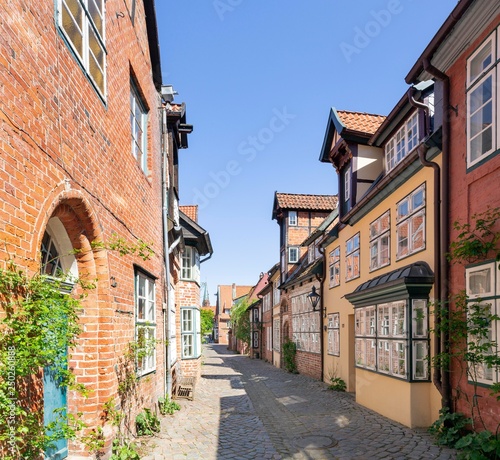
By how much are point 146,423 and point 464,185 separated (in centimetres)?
671

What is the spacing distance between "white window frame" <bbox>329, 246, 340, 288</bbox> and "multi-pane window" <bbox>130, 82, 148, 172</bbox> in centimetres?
862

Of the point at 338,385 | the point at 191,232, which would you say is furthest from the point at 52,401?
the point at 191,232

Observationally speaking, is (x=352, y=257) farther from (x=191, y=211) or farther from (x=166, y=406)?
(x=191, y=211)

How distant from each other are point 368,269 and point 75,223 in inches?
352

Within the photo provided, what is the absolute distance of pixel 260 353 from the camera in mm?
33844

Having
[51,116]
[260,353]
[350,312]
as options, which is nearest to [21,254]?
[51,116]

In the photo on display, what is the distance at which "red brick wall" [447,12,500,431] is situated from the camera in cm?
628

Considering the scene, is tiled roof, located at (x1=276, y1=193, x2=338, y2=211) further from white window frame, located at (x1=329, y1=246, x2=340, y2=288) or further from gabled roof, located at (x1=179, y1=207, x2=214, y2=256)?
gabled roof, located at (x1=179, y1=207, x2=214, y2=256)

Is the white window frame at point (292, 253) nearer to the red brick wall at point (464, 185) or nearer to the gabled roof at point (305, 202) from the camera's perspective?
the gabled roof at point (305, 202)

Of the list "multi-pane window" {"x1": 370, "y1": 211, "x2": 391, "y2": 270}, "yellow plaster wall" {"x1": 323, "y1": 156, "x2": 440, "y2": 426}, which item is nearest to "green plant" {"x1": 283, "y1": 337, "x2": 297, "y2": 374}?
"yellow plaster wall" {"x1": 323, "y1": 156, "x2": 440, "y2": 426}

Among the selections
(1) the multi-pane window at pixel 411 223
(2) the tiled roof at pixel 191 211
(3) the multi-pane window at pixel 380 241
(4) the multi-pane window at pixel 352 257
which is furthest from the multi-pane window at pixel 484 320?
(2) the tiled roof at pixel 191 211

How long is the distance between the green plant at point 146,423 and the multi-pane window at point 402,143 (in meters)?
7.73

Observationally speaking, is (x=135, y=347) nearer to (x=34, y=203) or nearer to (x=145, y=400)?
(x=145, y=400)

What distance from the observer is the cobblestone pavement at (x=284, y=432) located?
22.4 feet
